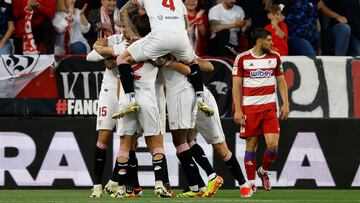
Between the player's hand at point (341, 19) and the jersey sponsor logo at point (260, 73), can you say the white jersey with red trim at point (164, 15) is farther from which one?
the player's hand at point (341, 19)

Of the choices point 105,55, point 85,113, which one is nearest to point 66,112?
point 85,113

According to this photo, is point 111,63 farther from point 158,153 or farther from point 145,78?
point 158,153

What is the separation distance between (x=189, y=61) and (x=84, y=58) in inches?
155

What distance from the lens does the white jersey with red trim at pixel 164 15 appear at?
44.0 feet

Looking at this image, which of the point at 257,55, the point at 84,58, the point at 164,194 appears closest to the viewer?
the point at 164,194

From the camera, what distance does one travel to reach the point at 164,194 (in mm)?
13609

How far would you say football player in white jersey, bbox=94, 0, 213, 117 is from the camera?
13.4 meters

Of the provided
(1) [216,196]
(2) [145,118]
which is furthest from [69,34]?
(2) [145,118]

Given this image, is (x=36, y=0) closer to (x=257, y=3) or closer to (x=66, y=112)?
(x=66, y=112)

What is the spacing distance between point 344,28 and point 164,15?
6.12 metres

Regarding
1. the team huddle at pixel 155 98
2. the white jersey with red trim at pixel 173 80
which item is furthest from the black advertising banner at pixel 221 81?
the white jersey with red trim at pixel 173 80

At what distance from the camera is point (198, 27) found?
59.4 ft

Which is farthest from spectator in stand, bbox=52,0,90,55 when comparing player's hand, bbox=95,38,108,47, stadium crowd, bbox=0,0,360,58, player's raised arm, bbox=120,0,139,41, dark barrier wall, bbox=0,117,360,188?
player's raised arm, bbox=120,0,139,41

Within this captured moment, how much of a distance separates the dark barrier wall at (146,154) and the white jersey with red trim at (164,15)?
4.19 metres
